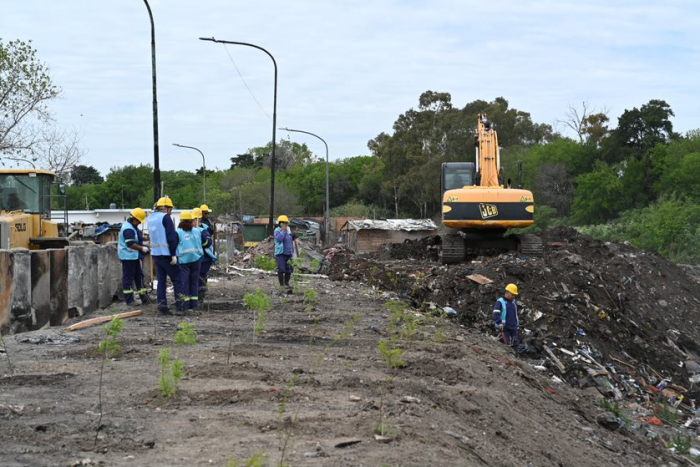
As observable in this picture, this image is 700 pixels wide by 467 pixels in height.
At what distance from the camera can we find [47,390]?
7.85m

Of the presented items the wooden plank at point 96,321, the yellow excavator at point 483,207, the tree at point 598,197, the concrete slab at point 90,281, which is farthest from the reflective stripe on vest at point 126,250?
the tree at point 598,197

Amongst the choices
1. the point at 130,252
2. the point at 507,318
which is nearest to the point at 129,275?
the point at 130,252

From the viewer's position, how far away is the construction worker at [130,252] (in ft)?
50.4

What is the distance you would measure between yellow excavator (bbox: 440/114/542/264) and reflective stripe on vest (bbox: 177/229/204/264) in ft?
33.5

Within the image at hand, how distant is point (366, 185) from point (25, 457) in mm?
77913

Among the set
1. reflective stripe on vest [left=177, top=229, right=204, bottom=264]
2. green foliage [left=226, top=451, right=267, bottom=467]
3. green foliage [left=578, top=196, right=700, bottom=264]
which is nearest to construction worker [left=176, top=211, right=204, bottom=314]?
reflective stripe on vest [left=177, top=229, right=204, bottom=264]

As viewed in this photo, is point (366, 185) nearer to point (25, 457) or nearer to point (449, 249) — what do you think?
point (449, 249)

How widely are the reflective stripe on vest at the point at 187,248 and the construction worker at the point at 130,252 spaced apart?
1.20m

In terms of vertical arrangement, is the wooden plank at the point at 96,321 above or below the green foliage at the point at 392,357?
below

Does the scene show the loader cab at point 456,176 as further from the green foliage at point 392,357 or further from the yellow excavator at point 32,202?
the green foliage at point 392,357

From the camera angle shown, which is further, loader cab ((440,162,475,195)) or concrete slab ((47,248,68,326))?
loader cab ((440,162,475,195))

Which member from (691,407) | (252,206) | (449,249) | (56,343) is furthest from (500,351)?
(252,206)

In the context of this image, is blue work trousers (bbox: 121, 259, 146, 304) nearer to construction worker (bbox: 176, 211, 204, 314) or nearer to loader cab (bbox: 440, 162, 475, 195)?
construction worker (bbox: 176, 211, 204, 314)

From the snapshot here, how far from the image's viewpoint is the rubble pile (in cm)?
1427
